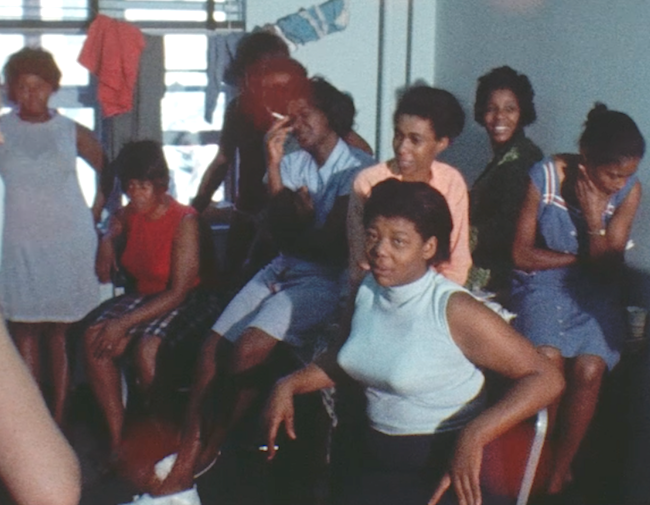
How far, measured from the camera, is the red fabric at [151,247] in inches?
169

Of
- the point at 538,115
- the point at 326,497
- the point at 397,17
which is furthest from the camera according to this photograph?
the point at 397,17

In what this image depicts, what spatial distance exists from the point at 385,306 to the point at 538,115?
6.37 ft

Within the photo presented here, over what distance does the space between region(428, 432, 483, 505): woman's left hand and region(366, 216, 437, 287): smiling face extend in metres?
0.47

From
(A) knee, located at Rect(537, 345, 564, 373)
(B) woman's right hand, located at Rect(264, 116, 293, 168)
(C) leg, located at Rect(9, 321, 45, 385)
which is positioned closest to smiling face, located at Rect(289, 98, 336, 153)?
(B) woman's right hand, located at Rect(264, 116, 293, 168)

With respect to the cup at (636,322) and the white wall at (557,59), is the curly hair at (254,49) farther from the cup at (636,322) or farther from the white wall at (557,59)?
the cup at (636,322)

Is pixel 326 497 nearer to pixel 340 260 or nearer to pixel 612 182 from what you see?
pixel 340 260

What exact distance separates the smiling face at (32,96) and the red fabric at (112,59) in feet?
1.54

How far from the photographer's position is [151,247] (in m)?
4.32

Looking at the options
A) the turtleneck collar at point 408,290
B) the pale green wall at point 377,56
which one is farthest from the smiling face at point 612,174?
the pale green wall at point 377,56

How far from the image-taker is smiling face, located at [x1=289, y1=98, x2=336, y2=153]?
4016mm

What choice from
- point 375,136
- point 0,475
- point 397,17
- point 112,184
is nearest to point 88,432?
point 112,184

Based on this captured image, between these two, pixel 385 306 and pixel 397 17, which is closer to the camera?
pixel 385 306

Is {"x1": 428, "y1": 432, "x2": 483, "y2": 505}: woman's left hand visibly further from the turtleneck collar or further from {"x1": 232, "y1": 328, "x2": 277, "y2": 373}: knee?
{"x1": 232, "y1": 328, "x2": 277, "y2": 373}: knee

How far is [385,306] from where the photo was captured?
284 centimetres
